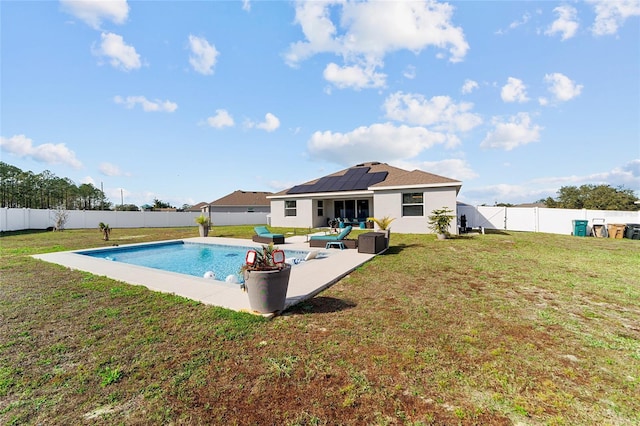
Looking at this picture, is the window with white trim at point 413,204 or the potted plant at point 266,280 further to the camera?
the window with white trim at point 413,204

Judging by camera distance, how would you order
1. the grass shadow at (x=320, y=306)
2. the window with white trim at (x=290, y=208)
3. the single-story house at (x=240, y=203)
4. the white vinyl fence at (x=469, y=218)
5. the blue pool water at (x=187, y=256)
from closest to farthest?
the grass shadow at (x=320, y=306)
the blue pool water at (x=187, y=256)
the white vinyl fence at (x=469, y=218)
the window with white trim at (x=290, y=208)
the single-story house at (x=240, y=203)

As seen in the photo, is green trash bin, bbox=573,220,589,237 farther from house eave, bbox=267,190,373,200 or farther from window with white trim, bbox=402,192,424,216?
house eave, bbox=267,190,373,200

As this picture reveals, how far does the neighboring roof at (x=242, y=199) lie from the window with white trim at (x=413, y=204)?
2698 centimetres

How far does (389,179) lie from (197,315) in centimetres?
1634

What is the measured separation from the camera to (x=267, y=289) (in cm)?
417

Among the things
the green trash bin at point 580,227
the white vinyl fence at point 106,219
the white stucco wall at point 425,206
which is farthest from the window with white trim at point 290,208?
the green trash bin at point 580,227

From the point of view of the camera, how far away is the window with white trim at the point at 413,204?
16.1 meters

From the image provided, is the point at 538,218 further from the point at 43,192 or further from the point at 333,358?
the point at 43,192

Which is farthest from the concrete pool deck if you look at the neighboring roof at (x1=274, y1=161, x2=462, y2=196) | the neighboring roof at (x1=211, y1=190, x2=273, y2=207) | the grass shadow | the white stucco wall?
the neighboring roof at (x1=211, y1=190, x2=273, y2=207)

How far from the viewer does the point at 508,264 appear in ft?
27.5

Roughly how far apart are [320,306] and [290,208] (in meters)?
18.0

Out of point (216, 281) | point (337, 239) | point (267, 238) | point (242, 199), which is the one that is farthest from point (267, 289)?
point (242, 199)

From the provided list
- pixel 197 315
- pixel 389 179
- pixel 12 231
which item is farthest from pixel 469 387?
pixel 12 231

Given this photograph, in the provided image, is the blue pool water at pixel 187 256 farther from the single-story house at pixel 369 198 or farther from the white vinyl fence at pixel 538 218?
the white vinyl fence at pixel 538 218
